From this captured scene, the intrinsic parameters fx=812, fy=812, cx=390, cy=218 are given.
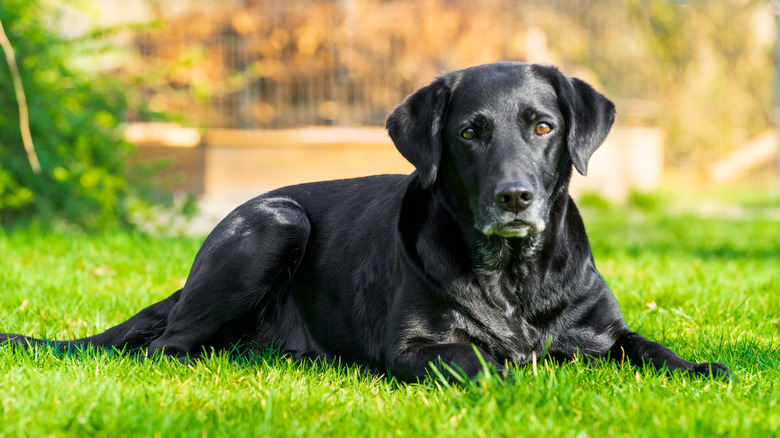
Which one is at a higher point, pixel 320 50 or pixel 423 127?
pixel 320 50

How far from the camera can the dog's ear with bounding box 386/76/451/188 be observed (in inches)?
124

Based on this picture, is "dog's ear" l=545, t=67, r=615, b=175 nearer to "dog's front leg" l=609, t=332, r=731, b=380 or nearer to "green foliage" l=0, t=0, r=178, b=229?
"dog's front leg" l=609, t=332, r=731, b=380

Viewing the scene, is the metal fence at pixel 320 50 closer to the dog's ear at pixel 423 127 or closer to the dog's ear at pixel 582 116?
the dog's ear at pixel 423 127

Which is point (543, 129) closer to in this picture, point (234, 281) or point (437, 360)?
point (437, 360)

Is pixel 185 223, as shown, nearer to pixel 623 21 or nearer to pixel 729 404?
pixel 729 404

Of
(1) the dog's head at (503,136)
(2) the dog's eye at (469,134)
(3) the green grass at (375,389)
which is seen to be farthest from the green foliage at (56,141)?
(2) the dog's eye at (469,134)

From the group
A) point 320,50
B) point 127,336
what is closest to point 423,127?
point 127,336

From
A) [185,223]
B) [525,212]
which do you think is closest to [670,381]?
[525,212]

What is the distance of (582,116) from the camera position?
10.6 feet

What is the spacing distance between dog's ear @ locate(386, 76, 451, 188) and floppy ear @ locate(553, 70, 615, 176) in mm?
468

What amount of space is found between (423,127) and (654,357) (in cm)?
125

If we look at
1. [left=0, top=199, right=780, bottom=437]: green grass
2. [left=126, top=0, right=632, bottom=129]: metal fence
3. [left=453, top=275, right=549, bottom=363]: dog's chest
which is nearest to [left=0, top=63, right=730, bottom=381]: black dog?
[left=453, top=275, right=549, bottom=363]: dog's chest

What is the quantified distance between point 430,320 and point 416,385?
0.29m

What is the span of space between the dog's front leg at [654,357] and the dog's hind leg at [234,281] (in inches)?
57.6
